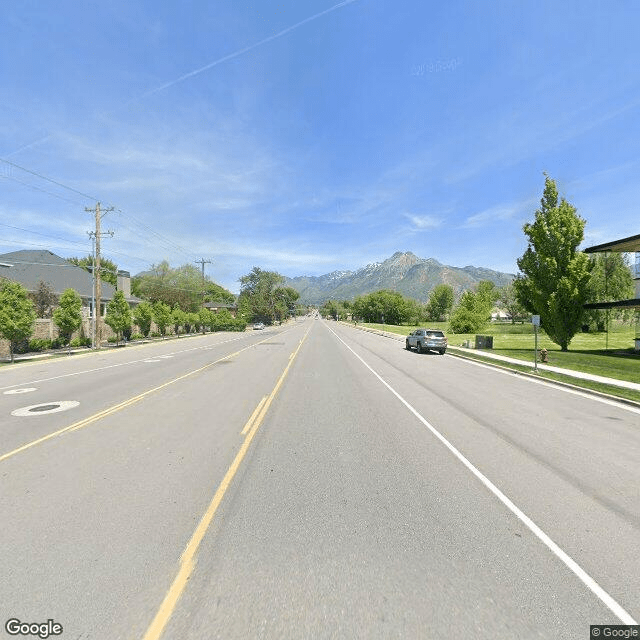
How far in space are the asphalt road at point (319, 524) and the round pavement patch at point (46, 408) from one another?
11.2 inches

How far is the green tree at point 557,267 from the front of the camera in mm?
24578

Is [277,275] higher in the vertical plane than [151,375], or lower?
higher

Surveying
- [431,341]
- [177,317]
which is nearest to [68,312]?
[177,317]

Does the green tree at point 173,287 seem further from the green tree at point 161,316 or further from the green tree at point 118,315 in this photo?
the green tree at point 118,315

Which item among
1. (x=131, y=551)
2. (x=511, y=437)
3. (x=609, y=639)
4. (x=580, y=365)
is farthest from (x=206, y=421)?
(x=580, y=365)

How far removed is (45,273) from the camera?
42.3 meters

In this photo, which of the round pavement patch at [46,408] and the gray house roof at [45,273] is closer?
the round pavement patch at [46,408]

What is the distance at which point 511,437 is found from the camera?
7.33 m

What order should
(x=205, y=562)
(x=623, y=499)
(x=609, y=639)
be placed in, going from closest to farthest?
(x=609, y=639) → (x=205, y=562) → (x=623, y=499)

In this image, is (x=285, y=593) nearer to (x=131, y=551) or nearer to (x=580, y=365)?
(x=131, y=551)

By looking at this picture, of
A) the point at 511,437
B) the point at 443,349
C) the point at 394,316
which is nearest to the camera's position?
the point at 511,437

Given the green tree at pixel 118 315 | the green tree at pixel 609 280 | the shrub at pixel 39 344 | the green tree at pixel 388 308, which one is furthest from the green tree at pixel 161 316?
the green tree at pixel 388 308

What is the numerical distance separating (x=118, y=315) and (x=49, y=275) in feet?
52.8

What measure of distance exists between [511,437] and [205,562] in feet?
20.9
